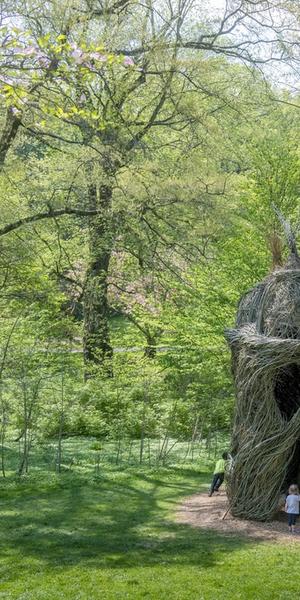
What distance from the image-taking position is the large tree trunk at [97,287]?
1984 cm

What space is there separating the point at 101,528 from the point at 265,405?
12.1ft

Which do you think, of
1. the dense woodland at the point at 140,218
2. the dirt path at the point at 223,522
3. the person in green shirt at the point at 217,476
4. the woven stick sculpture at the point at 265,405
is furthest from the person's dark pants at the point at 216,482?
the dense woodland at the point at 140,218

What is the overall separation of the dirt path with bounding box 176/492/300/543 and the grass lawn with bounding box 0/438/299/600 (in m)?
0.33

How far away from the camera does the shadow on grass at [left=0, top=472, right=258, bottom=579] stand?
429 inches

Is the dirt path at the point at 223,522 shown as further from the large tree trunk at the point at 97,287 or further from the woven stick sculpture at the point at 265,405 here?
the large tree trunk at the point at 97,287

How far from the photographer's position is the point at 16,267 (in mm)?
17719

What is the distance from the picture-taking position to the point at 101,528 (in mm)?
12812

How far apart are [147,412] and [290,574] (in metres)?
10.1

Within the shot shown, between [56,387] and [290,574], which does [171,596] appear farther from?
[56,387]

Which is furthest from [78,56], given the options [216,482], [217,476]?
[216,482]

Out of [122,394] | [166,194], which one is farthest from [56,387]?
[166,194]

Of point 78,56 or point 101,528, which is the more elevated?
point 78,56

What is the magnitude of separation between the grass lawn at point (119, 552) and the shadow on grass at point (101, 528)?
2 cm

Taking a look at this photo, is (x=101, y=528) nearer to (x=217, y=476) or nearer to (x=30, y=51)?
(x=217, y=476)
